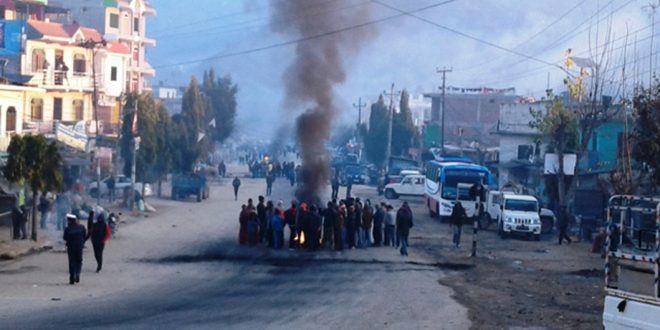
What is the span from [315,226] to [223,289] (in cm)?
893

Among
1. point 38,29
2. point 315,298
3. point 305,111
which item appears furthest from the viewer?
point 38,29

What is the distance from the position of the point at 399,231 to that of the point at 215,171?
4700 centimetres

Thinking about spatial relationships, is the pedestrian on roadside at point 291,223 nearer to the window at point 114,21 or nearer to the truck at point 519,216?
the truck at point 519,216

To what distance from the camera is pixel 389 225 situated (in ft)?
108

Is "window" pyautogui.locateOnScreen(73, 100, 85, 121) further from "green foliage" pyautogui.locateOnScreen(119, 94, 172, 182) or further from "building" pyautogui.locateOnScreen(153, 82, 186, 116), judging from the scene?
"building" pyautogui.locateOnScreen(153, 82, 186, 116)

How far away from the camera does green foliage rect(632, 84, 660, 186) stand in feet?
88.0

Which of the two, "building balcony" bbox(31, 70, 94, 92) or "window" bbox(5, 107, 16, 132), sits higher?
"building balcony" bbox(31, 70, 94, 92)

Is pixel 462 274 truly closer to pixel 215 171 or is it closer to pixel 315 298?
pixel 315 298

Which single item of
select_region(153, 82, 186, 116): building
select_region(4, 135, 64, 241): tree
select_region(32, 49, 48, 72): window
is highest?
select_region(153, 82, 186, 116): building

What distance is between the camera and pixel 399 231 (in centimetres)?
3086

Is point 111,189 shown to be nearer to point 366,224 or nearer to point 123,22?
point 366,224

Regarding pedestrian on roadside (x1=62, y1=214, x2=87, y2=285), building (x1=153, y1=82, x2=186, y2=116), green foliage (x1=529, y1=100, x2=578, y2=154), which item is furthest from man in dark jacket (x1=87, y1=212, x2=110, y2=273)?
building (x1=153, y1=82, x2=186, y2=116)

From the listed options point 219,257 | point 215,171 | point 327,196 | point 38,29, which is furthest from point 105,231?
point 215,171

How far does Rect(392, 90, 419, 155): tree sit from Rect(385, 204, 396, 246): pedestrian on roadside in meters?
61.1
